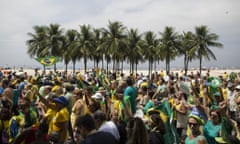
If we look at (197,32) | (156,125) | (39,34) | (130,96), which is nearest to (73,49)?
(39,34)

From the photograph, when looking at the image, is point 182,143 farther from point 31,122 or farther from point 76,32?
point 76,32

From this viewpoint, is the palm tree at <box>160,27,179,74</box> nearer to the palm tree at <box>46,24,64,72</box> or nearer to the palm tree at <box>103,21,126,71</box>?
the palm tree at <box>103,21,126,71</box>

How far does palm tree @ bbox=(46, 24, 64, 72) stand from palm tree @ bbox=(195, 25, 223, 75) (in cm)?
2064

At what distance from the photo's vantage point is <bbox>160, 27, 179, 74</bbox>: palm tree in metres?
47.9

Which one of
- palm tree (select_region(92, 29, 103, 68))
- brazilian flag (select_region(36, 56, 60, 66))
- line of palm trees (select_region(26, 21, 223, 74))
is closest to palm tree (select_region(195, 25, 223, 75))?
line of palm trees (select_region(26, 21, 223, 74))

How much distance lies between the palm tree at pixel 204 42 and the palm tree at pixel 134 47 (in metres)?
8.82

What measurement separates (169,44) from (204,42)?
19.3 ft

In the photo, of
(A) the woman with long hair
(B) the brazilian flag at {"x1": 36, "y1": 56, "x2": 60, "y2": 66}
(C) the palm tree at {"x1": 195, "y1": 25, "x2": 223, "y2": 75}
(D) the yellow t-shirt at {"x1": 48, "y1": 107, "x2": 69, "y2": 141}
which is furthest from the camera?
(C) the palm tree at {"x1": 195, "y1": 25, "x2": 223, "y2": 75}

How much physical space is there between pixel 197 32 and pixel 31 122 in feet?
137

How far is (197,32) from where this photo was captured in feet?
147

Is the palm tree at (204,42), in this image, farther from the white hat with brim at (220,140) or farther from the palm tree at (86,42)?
the white hat with brim at (220,140)

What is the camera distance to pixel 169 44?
48.0 meters

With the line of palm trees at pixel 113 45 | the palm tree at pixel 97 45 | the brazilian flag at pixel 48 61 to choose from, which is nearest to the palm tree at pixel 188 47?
the line of palm trees at pixel 113 45

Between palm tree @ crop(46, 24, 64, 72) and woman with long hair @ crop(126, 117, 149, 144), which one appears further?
palm tree @ crop(46, 24, 64, 72)
